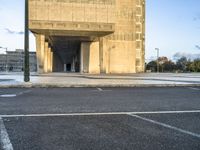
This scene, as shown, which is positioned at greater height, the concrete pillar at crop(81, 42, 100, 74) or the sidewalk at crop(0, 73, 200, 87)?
the concrete pillar at crop(81, 42, 100, 74)

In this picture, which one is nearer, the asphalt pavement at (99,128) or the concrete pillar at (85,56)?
the asphalt pavement at (99,128)

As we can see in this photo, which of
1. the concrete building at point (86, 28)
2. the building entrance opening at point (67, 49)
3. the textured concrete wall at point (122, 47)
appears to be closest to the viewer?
the concrete building at point (86, 28)

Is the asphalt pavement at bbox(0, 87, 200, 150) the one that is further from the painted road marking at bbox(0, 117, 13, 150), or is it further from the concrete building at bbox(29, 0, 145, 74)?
the concrete building at bbox(29, 0, 145, 74)

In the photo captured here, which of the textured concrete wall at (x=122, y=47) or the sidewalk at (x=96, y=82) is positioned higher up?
the textured concrete wall at (x=122, y=47)

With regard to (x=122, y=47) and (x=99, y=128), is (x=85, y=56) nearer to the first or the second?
(x=122, y=47)

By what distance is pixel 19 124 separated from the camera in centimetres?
727

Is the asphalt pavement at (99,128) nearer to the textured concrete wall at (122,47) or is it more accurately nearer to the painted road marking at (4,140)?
the painted road marking at (4,140)

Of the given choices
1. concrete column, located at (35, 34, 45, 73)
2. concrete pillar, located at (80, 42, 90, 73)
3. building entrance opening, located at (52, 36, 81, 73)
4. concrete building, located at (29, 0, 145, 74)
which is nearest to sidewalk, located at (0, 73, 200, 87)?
concrete building, located at (29, 0, 145, 74)

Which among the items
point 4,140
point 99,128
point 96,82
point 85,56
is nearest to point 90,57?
point 85,56

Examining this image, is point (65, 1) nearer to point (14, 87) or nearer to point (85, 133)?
point (14, 87)

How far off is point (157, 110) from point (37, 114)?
3.09m

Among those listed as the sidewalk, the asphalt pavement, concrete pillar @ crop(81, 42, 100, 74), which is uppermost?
concrete pillar @ crop(81, 42, 100, 74)

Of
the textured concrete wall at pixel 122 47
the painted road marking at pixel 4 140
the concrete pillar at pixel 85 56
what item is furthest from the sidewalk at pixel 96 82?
the textured concrete wall at pixel 122 47

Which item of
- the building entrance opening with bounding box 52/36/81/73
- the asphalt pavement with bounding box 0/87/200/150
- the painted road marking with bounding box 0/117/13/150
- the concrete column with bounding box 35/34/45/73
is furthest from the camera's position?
the building entrance opening with bounding box 52/36/81/73
